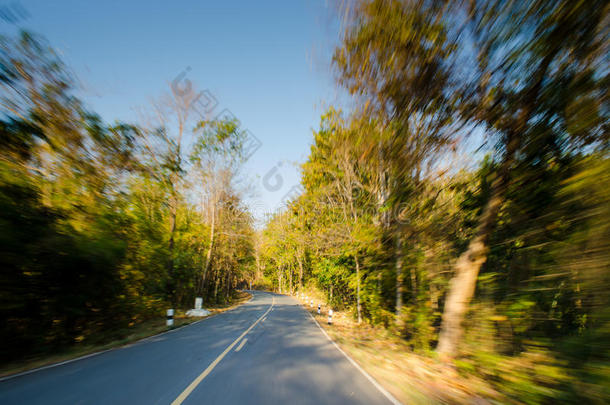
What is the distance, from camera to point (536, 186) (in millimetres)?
4180

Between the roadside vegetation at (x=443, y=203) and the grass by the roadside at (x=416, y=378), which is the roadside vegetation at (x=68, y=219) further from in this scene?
the grass by the roadside at (x=416, y=378)

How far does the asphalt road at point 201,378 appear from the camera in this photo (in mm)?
3420

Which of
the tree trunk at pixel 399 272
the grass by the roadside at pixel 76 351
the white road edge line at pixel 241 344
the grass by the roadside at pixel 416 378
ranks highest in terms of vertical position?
the tree trunk at pixel 399 272

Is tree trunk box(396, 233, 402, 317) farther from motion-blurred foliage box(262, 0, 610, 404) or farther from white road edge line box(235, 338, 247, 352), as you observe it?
white road edge line box(235, 338, 247, 352)

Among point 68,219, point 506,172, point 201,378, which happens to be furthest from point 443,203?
point 68,219

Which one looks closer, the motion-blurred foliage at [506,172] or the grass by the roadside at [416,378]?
the motion-blurred foliage at [506,172]

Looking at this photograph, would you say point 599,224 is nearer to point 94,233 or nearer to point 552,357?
point 552,357

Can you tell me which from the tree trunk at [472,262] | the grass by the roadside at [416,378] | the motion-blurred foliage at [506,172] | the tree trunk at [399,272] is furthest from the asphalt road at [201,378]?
the tree trunk at [399,272]

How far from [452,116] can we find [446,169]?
1.09 m

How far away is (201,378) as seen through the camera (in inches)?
162

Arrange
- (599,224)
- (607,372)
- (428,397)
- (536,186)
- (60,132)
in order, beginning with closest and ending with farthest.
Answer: (599,224)
(607,372)
(428,397)
(536,186)
(60,132)

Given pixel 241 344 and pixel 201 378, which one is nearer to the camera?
pixel 201 378

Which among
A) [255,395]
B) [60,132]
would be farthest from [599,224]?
[60,132]

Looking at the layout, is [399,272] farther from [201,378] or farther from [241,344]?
[201,378]
